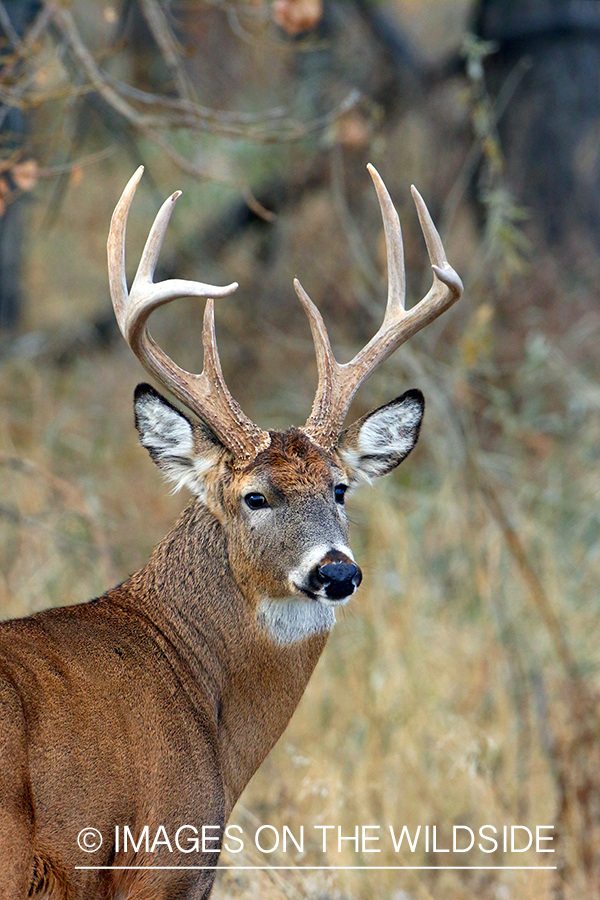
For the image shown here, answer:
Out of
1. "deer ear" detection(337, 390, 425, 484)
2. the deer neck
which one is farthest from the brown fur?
"deer ear" detection(337, 390, 425, 484)

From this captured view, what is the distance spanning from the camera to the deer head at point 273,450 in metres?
4.22

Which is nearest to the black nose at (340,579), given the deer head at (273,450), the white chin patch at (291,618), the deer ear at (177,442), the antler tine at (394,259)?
the deer head at (273,450)

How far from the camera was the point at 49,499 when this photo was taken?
29.8 feet

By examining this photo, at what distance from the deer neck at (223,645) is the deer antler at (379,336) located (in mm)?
593

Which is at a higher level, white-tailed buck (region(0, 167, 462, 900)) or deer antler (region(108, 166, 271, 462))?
deer antler (region(108, 166, 271, 462))

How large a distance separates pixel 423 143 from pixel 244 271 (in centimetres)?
233

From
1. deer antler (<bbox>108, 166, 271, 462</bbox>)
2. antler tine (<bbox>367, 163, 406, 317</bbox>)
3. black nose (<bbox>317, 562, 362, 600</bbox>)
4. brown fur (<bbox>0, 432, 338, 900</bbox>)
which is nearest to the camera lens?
brown fur (<bbox>0, 432, 338, 900</bbox>)

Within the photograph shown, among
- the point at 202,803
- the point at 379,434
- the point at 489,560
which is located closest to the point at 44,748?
the point at 202,803

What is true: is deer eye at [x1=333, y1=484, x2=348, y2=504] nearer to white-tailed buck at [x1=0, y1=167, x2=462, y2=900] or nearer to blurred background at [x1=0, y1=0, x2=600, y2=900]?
white-tailed buck at [x1=0, y1=167, x2=462, y2=900]

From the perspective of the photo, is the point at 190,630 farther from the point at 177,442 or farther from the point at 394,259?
the point at 394,259

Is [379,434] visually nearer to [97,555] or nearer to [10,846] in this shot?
[10,846]

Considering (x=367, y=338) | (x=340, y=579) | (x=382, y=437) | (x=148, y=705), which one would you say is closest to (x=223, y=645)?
(x=148, y=705)

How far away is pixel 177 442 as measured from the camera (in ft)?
15.0

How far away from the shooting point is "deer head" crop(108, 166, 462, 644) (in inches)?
166
